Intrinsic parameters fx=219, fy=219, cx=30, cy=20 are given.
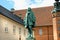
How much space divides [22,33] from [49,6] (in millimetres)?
25059

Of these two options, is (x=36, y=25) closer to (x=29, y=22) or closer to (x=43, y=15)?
(x=43, y=15)

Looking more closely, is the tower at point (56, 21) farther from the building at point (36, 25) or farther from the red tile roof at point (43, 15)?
the red tile roof at point (43, 15)

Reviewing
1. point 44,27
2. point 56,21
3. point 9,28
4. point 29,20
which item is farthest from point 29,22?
point 44,27

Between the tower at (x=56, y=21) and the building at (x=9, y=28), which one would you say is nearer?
the building at (x=9, y=28)

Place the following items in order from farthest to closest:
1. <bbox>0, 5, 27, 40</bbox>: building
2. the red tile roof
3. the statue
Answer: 1. the red tile roof
2. <bbox>0, 5, 27, 40</bbox>: building
3. the statue

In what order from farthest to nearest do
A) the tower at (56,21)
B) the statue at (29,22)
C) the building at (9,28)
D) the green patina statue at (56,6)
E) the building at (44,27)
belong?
the building at (44,27)
the green patina statue at (56,6)
the tower at (56,21)
the building at (9,28)
the statue at (29,22)

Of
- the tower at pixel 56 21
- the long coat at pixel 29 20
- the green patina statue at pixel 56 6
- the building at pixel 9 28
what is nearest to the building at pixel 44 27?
the tower at pixel 56 21

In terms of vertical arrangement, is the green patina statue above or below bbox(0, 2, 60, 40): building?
above

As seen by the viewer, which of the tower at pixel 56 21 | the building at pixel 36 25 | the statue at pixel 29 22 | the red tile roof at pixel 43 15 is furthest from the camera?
the red tile roof at pixel 43 15

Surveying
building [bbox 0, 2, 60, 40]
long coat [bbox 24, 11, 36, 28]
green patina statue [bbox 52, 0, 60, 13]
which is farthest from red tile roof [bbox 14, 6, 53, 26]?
long coat [bbox 24, 11, 36, 28]

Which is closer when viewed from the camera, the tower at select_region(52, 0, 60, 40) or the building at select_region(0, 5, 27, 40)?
the building at select_region(0, 5, 27, 40)

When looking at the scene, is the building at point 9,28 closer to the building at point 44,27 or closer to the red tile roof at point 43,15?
the building at point 44,27

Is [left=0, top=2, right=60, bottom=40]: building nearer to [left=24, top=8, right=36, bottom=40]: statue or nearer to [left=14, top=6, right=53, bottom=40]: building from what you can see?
[left=14, top=6, right=53, bottom=40]: building

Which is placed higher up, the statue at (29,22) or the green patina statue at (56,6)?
the green patina statue at (56,6)
